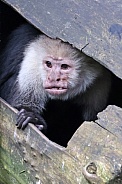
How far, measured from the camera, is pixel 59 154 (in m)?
2.13


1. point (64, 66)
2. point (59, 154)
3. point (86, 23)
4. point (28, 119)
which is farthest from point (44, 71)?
→ point (59, 154)

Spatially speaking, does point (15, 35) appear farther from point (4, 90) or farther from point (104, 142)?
point (104, 142)

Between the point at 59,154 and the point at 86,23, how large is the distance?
64 centimetres

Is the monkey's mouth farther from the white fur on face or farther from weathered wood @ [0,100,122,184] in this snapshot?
weathered wood @ [0,100,122,184]

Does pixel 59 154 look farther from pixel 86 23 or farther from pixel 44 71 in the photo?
pixel 44 71

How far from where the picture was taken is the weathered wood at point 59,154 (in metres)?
1.88

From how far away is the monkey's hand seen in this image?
2.43m

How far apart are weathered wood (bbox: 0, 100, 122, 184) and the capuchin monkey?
0.45ft

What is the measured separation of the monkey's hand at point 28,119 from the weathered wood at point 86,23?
1.54ft

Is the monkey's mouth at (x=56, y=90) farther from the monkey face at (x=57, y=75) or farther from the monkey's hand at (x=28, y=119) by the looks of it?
the monkey's hand at (x=28, y=119)

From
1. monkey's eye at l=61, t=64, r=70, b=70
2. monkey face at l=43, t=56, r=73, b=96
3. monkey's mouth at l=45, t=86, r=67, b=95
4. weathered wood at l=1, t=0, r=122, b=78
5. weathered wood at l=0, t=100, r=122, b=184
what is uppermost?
weathered wood at l=1, t=0, r=122, b=78

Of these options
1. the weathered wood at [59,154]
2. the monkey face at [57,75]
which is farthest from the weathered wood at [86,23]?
the monkey face at [57,75]

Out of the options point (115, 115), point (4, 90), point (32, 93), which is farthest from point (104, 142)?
point (4, 90)

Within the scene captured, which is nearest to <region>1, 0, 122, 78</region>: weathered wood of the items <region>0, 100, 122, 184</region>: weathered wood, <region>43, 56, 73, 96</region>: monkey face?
<region>0, 100, 122, 184</region>: weathered wood
